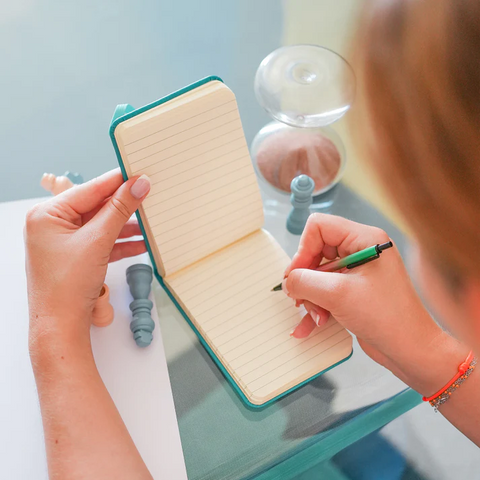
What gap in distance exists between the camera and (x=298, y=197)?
32.0 inches

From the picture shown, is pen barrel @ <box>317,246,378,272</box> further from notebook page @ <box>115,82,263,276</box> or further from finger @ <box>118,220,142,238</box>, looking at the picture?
finger @ <box>118,220,142,238</box>

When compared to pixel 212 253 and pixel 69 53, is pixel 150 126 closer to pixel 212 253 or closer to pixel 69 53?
pixel 212 253

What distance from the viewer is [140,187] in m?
0.64

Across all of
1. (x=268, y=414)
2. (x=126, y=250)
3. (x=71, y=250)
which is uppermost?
(x=71, y=250)

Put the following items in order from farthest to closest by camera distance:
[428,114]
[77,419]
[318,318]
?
[428,114] < [318,318] < [77,419]

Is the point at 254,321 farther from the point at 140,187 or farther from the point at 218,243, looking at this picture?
the point at 140,187

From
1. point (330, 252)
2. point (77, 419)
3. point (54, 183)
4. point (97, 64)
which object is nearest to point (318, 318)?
point (330, 252)

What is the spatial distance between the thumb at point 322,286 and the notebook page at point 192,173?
16 cm

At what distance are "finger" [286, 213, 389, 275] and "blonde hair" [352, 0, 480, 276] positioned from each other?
23 centimetres

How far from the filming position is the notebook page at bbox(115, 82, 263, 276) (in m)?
0.65

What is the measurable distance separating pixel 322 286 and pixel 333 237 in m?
0.10

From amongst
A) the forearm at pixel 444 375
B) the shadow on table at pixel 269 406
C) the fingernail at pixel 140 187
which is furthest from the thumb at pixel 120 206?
the forearm at pixel 444 375

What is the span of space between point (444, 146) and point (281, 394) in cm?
57

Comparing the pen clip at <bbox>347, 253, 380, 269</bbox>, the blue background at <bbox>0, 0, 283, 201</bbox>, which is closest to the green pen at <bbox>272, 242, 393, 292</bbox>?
the pen clip at <bbox>347, 253, 380, 269</bbox>
